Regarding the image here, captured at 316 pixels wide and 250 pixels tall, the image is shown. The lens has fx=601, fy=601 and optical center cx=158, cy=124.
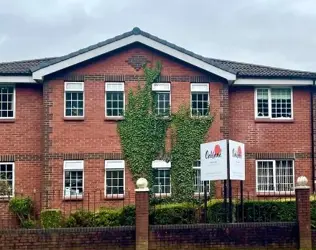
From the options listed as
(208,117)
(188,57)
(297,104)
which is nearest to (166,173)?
(208,117)

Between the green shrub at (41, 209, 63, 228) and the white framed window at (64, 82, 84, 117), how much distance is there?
436 centimetres

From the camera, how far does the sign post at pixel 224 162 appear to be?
58.5 feet

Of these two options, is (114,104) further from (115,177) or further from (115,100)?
(115,177)

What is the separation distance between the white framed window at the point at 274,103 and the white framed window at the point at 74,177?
25.7ft

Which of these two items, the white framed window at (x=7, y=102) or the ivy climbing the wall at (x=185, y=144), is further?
the white framed window at (x=7, y=102)

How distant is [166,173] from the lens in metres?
24.5

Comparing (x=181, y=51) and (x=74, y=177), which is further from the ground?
(x=181, y=51)

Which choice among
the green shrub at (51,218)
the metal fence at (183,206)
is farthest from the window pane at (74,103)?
the green shrub at (51,218)

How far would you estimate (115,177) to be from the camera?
2423 centimetres

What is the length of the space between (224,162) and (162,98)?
750cm

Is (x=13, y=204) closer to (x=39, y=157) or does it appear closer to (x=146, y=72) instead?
(x=39, y=157)

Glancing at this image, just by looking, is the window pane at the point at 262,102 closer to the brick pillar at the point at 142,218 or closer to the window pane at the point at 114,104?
the window pane at the point at 114,104

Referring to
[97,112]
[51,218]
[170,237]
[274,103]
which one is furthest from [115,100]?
[170,237]

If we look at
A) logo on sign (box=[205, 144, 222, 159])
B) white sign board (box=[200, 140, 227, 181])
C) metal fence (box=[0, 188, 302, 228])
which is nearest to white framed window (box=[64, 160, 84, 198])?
metal fence (box=[0, 188, 302, 228])
